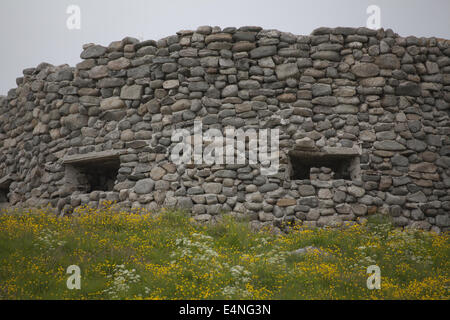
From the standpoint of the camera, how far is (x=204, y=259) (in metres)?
5.49

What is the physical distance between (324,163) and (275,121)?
1.54 meters

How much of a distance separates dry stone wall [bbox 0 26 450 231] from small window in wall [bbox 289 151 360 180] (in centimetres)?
3

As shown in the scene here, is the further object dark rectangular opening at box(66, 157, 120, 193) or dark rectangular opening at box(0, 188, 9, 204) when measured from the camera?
dark rectangular opening at box(0, 188, 9, 204)

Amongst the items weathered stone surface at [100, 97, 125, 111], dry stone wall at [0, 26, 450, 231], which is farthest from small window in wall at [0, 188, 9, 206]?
weathered stone surface at [100, 97, 125, 111]

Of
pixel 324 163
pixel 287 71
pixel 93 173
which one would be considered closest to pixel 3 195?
pixel 93 173

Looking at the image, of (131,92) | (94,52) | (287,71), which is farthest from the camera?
(94,52)

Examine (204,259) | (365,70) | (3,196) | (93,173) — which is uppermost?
(365,70)

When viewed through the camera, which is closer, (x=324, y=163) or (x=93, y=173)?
(x=324, y=163)

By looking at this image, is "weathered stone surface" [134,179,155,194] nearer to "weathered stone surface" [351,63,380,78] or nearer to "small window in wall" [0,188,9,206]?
"small window in wall" [0,188,9,206]

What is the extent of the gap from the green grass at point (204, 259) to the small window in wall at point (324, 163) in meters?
1.08

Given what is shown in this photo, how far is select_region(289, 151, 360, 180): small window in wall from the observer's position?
25.2 feet

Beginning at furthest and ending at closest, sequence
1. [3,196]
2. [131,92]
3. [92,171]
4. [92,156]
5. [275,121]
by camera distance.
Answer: [3,196] < [92,171] < [131,92] < [92,156] < [275,121]

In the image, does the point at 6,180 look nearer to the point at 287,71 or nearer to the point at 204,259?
the point at 204,259

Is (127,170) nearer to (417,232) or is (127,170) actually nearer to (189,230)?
(189,230)
